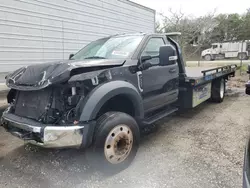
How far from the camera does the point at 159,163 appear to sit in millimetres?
3025

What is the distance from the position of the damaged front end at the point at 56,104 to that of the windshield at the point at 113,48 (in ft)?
2.22

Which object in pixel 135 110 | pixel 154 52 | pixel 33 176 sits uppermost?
pixel 154 52

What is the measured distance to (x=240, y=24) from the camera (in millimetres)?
28953

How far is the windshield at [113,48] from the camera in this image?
3.38 metres

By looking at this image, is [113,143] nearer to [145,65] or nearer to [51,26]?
[145,65]

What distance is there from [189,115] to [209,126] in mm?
910

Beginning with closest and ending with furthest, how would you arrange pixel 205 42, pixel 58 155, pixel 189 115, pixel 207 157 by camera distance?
pixel 207 157 → pixel 58 155 → pixel 189 115 → pixel 205 42

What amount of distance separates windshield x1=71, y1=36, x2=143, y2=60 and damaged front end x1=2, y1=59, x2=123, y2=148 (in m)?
0.68

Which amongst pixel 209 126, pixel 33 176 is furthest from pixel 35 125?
pixel 209 126

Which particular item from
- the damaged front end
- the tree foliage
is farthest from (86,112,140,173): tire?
the tree foliage

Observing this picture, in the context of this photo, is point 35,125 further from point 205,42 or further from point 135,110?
point 205,42

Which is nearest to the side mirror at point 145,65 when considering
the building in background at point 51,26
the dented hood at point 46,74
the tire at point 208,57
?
the dented hood at point 46,74

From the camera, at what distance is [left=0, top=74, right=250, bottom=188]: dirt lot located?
261 cm

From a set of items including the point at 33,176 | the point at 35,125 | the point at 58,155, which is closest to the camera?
the point at 35,125
